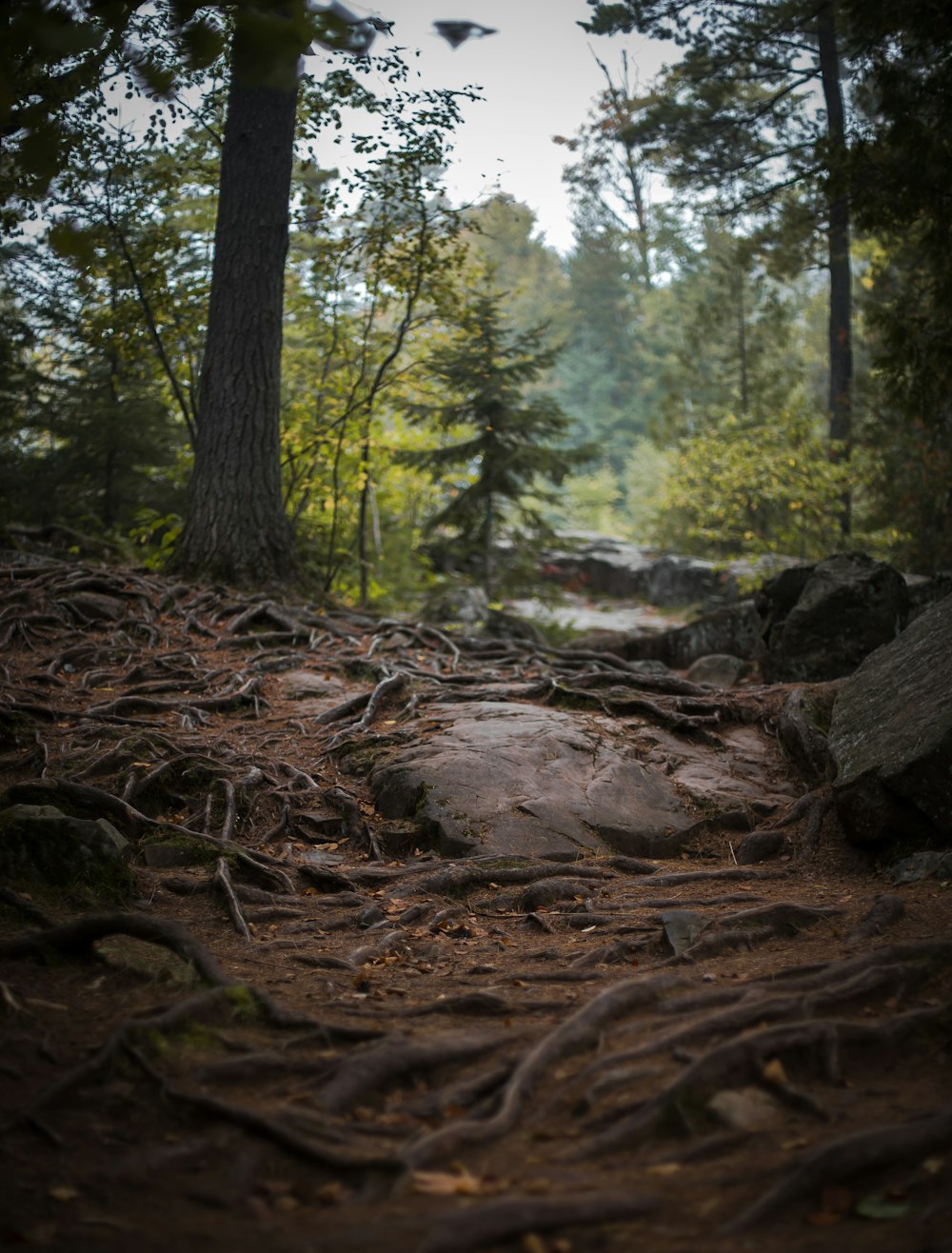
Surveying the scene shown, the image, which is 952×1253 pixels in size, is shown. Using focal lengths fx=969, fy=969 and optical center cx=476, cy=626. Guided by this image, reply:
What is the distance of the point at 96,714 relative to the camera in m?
6.72

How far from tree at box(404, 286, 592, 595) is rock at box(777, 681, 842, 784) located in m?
8.26

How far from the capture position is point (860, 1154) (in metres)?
2.44

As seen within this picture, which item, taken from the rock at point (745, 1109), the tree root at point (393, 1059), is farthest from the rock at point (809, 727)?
the tree root at point (393, 1059)

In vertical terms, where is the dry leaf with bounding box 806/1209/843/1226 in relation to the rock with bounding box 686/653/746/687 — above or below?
below

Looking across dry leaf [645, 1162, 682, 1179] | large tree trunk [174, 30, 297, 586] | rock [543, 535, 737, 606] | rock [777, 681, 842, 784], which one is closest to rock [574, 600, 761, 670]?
rock [777, 681, 842, 784]

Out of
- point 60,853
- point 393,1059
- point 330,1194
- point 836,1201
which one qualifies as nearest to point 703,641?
point 60,853

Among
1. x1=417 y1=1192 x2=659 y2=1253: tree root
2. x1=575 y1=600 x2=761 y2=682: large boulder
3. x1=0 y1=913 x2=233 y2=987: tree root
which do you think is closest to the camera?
x1=417 y1=1192 x2=659 y2=1253: tree root

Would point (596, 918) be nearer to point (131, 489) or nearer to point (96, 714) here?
point (96, 714)

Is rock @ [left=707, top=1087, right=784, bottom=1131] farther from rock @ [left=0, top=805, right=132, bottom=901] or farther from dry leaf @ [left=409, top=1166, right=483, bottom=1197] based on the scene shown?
rock @ [left=0, top=805, right=132, bottom=901]

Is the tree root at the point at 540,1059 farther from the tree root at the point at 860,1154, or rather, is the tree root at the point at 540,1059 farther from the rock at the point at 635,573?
the rock at the point at 635,573

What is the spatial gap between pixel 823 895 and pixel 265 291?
8.48 meters

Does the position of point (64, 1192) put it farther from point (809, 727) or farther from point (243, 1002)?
point (809, 727)

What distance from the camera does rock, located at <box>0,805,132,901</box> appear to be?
4.53 m

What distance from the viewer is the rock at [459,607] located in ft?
45.9
